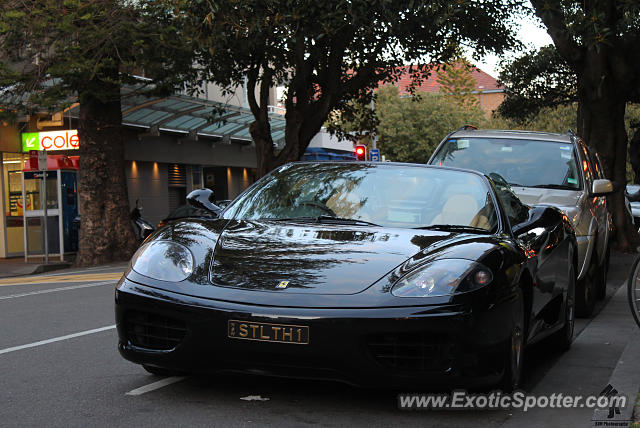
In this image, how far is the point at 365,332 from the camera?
4.29m

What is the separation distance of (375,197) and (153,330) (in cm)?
168

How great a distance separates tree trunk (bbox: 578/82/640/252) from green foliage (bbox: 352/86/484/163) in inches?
1670

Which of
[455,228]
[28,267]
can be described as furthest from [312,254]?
[28,267]

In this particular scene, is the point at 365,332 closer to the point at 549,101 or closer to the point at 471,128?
the point at 471,128

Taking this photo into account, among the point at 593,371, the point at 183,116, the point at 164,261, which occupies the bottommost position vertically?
the point at 593,371

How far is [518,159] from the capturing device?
10.1 m

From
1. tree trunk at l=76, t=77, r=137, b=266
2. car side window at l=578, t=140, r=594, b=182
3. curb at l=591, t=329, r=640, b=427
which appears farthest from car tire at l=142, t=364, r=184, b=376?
tree trunk at l=76, t=77, r=137, b=266

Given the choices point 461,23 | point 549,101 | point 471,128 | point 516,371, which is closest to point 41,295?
point 471,128

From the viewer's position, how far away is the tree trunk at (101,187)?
21266mm

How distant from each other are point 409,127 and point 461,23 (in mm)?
38778

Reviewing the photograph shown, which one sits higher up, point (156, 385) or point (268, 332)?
point (268, 332)

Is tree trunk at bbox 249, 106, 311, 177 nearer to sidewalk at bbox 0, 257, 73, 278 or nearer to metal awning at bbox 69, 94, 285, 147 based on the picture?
metal awning at bbox 69, 94, 285, 147

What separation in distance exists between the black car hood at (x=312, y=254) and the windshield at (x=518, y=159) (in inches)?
193

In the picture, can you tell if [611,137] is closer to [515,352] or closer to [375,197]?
[375,197]
